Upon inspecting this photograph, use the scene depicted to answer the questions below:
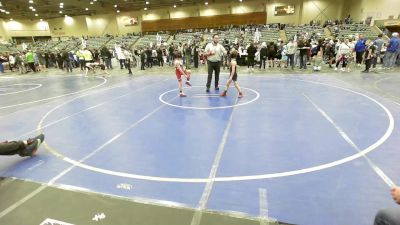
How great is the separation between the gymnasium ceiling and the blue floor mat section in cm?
3227

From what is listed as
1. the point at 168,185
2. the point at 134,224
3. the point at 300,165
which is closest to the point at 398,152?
the point at 300,165

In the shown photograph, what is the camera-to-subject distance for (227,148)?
463 centimetres

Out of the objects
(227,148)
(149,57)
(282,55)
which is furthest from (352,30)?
(227,148)

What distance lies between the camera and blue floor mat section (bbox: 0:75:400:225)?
3.17 metres

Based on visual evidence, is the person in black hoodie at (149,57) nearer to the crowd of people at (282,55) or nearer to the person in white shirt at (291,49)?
the crowd of people at (282,55)

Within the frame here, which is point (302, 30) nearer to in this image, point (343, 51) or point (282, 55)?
point (282, 55)

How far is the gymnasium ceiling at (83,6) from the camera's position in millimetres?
33969

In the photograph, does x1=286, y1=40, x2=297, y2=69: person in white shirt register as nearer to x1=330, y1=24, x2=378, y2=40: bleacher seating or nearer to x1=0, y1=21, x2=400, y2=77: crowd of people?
x1=0, y1=21, x2=400, y2=77: crowd of people

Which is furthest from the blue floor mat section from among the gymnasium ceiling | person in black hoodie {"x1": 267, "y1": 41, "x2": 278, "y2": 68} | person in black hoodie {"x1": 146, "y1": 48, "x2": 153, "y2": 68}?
the gymnasium ceiling

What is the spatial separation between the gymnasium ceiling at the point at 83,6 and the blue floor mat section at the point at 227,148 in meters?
32.3

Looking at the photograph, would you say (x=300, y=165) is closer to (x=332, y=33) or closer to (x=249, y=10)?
(x=332, y=33)

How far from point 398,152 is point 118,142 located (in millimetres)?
5100

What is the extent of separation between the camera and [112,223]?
2779 mm

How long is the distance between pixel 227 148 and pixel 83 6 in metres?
41.7
